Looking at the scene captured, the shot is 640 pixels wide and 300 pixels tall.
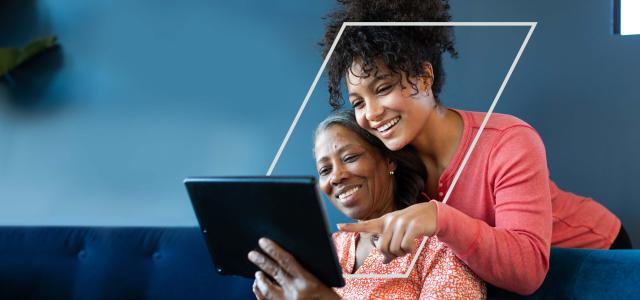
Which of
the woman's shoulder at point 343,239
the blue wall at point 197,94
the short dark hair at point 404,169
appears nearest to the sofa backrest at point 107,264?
the blue wall at point 197,94

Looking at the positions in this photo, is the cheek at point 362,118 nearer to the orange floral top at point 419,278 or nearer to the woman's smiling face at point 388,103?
the woman's smiling face at point 388,103

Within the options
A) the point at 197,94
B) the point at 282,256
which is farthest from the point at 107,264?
the point at 282,256

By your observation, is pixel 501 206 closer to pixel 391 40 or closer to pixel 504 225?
pixel 504 225

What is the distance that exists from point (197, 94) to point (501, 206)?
3.86ft

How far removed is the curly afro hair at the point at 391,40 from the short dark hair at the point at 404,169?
0.10 metres

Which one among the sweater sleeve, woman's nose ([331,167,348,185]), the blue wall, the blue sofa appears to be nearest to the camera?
the sweater sleeve

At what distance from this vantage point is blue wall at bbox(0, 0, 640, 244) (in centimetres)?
159

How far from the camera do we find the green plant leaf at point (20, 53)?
2.12 meters

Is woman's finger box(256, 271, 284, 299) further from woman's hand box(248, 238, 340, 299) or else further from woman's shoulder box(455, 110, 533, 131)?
woman's shoulder box(455, 110, 533, 131)

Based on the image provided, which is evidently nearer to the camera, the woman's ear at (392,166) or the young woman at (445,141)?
the young woman at (445,141)

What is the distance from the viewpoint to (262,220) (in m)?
1.01

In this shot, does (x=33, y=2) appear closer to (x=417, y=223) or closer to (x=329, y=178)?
(x=329, y=178)

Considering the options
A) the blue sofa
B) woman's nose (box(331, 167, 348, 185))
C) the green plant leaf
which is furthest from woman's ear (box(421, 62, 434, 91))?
the green plant leaf

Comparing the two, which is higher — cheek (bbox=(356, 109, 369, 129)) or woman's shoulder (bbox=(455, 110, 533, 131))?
cheek (bbox=(356, 109, 369, 129))
